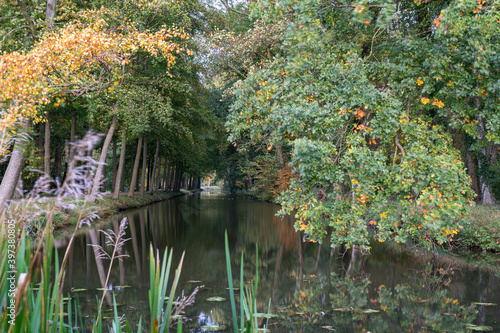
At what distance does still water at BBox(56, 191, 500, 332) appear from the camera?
5102 millimetres

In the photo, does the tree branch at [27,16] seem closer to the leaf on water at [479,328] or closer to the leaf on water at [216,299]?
the leaf on water at [216,299]

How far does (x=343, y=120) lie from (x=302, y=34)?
167cm

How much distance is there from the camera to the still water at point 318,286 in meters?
5.10

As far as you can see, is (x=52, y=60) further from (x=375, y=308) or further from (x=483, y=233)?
(x=483, y=233)

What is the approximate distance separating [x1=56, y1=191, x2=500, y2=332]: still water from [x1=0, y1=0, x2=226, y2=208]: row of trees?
223cm

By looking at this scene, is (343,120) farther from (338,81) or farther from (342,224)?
(342,224)

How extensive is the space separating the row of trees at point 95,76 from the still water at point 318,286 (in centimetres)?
223

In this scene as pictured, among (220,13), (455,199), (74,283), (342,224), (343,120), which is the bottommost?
(74,283)

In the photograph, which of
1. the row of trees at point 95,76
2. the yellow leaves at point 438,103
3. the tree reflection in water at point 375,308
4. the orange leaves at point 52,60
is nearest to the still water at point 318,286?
the tree reflection in water at point 375,308

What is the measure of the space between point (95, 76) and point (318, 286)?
282 inches

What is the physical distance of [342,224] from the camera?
257 inches

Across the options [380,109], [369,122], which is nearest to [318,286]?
[369,122]

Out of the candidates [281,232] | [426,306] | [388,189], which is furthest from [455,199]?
[281,232]

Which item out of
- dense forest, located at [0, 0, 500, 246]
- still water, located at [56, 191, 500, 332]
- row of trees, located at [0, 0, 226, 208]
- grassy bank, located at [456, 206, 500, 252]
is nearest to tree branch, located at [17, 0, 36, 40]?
row of trees, located at [0, 0, 226, 208]
